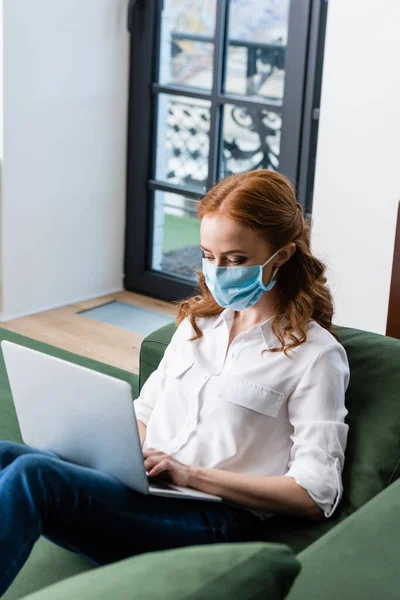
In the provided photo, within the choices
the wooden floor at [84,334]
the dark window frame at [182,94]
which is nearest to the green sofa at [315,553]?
the wooden floor at [84,334]

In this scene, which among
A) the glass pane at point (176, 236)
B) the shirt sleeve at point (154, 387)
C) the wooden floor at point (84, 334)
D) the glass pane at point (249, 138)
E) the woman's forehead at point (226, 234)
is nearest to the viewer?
the woman's forehead at point (226, 234)

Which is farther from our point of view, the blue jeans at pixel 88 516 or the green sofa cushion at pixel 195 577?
the blue jeans at pixel 88 516

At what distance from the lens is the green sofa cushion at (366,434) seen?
1.69 meters

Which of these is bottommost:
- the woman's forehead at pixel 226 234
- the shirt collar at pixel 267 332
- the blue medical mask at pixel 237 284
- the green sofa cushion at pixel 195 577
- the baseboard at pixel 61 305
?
the baseboard at pixel 61 305

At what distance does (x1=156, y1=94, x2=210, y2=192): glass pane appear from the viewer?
12.6 ft

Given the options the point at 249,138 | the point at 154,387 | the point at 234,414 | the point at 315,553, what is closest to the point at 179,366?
the point at 154,387

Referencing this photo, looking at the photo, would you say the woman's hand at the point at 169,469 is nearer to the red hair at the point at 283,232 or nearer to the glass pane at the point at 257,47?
the red hair at the point at 283,232

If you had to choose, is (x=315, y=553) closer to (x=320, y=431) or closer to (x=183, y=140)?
(x=320, y=431)

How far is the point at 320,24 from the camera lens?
3332 millimetres

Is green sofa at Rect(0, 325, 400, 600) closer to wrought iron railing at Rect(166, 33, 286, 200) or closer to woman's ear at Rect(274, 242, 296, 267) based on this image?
woman's ear at Rect(274, 242, 296, 267)

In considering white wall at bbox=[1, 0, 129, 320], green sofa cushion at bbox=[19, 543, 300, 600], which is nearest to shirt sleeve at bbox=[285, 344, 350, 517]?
green sofa cushion at bbox=[19, 543, 300, 600]

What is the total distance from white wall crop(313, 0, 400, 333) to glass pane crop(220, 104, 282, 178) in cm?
39

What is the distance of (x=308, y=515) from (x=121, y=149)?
2.67 meters

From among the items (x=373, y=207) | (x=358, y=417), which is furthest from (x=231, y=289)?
(x=373, y=207)
